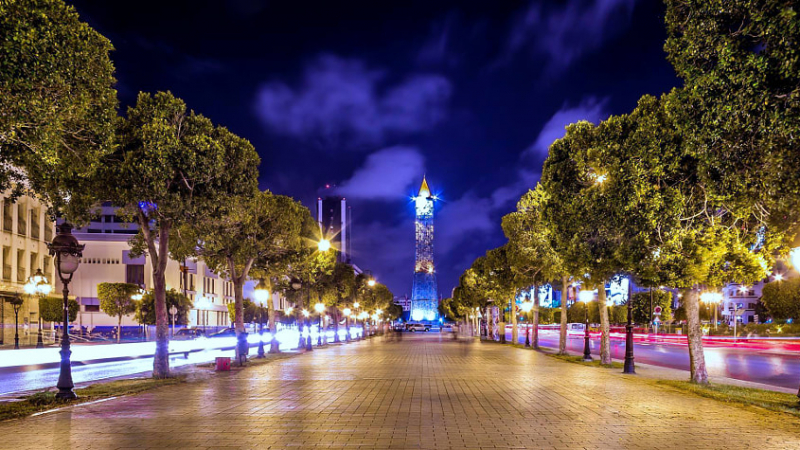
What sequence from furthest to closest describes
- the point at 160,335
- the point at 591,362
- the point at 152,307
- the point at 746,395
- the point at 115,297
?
the point at 152,307
the point at 115,297
the point at 591,362
the point at 160,335
the point at 746,395

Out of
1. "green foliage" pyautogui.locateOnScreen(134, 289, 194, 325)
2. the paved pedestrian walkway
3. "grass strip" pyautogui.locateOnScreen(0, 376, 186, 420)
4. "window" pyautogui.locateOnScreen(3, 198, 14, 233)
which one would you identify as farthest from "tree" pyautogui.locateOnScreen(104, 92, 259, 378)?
"green foliage" pyautogui.locateOnScreen(134, 289, 194, 325)

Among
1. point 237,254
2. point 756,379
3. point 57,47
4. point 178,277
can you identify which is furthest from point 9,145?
point 178,277

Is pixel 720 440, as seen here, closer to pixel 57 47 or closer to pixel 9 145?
pixel 57 47

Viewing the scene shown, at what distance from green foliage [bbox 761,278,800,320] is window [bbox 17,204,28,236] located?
74.1 metres

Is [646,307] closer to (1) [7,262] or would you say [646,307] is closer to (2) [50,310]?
(2) [50,310]

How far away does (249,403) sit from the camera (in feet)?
44.3

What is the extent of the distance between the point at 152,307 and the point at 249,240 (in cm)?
4517

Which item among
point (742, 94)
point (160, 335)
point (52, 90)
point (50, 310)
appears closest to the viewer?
point (742, 94)

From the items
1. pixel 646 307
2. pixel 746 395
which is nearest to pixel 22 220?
pixel 746 395

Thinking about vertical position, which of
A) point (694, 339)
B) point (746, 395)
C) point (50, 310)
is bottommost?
point (50, 310)

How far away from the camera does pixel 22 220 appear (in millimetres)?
51594

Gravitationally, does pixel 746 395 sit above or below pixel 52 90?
below

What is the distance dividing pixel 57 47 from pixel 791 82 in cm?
1234

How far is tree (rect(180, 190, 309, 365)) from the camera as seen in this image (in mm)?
24219
